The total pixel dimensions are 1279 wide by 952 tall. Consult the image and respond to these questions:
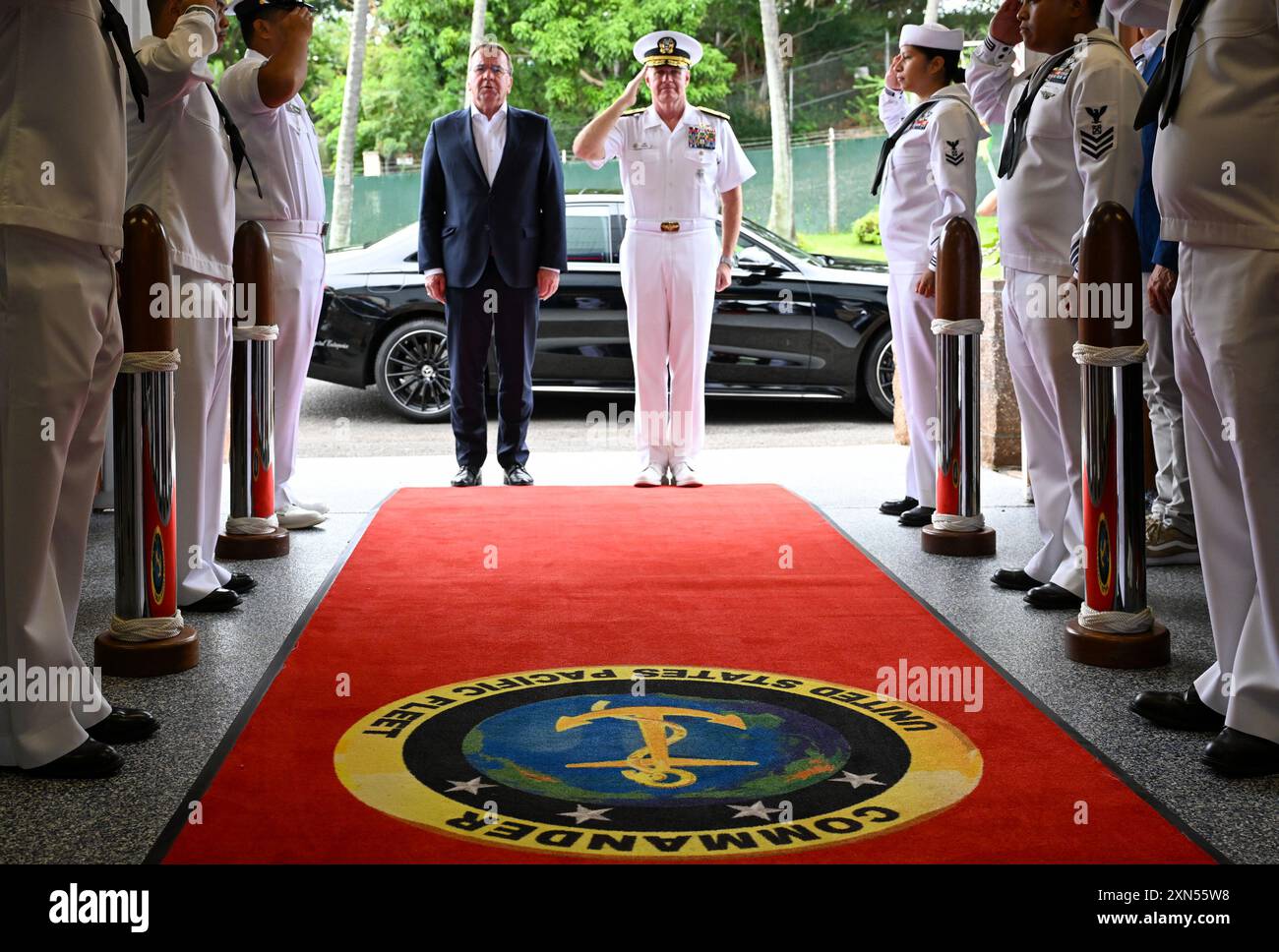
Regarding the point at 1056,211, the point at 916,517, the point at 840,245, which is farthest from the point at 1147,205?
the point at 840,245

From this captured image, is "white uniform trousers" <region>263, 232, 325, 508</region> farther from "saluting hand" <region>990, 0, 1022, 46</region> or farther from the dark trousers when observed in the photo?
"saluting hand" <region>990, 0, 1022, 46</region>

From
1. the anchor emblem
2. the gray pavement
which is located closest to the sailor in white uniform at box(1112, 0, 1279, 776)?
the gray pavement

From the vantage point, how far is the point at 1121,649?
3617 mm

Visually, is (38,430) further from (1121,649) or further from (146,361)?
(1121,649)

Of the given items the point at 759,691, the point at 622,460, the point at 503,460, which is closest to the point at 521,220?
the point at 503,460

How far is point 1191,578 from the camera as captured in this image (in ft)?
15.8

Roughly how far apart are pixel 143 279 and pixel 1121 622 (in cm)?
263

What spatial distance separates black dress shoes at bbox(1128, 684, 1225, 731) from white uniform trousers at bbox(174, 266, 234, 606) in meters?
2.72

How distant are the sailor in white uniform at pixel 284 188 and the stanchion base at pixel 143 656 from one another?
6.14ft

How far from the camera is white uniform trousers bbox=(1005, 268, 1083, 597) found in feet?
14.1


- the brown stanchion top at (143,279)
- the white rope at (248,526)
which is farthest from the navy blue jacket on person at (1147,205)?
the white rope at (248,526)
